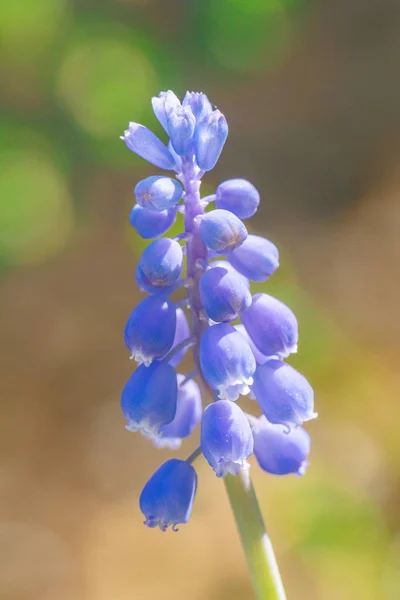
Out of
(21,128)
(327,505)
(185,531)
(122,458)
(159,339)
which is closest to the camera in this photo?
(159,339)

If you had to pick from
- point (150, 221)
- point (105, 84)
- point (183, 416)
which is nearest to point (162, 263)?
point (150, 221)

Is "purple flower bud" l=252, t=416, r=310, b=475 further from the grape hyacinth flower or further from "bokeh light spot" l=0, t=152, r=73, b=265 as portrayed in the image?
"bokeh light spot" l=0, t=152, r=73, b=265

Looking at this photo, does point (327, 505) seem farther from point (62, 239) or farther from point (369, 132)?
point (369, 132)

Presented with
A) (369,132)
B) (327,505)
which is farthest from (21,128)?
(369,132)

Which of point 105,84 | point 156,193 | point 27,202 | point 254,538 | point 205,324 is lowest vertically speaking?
point 254,538

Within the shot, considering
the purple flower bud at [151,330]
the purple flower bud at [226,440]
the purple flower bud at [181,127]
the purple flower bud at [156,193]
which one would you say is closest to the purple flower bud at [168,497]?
the purple flower bud at [226,440]

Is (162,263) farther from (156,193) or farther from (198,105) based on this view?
(198,105)
